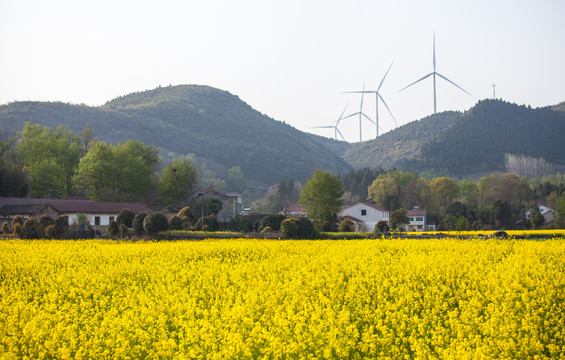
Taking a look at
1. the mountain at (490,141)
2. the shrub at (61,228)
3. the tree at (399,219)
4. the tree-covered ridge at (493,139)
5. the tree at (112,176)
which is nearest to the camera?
the shrub at (61,228)

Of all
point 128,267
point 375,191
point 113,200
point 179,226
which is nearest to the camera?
point 128,267

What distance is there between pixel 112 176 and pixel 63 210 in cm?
2130

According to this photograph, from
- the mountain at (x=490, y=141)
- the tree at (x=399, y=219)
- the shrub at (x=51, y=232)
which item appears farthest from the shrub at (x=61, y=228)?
the mountain at (x=490, y=141)

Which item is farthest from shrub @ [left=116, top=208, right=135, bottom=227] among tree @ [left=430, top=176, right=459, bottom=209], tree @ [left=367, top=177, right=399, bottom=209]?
tree @ [left=367, top=177, right=399, bottom=209]

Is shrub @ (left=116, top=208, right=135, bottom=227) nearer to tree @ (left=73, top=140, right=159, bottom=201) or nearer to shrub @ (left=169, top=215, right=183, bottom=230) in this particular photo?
shrub @ (left=169, top=215, right=183, bottom=230)

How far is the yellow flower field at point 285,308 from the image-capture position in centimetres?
943

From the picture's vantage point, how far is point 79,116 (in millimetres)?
168125

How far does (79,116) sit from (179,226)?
134m

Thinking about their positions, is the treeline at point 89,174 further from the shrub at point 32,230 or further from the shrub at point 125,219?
the shrub at point 32,230

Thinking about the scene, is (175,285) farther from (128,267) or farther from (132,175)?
(132,175)

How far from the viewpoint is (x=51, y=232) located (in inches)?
1510

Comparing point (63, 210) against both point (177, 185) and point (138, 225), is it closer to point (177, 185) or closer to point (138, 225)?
point (138, 225)

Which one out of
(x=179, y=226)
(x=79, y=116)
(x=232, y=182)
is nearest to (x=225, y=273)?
(x=179, y=226)

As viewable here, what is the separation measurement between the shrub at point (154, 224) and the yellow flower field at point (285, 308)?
15.8 metres
